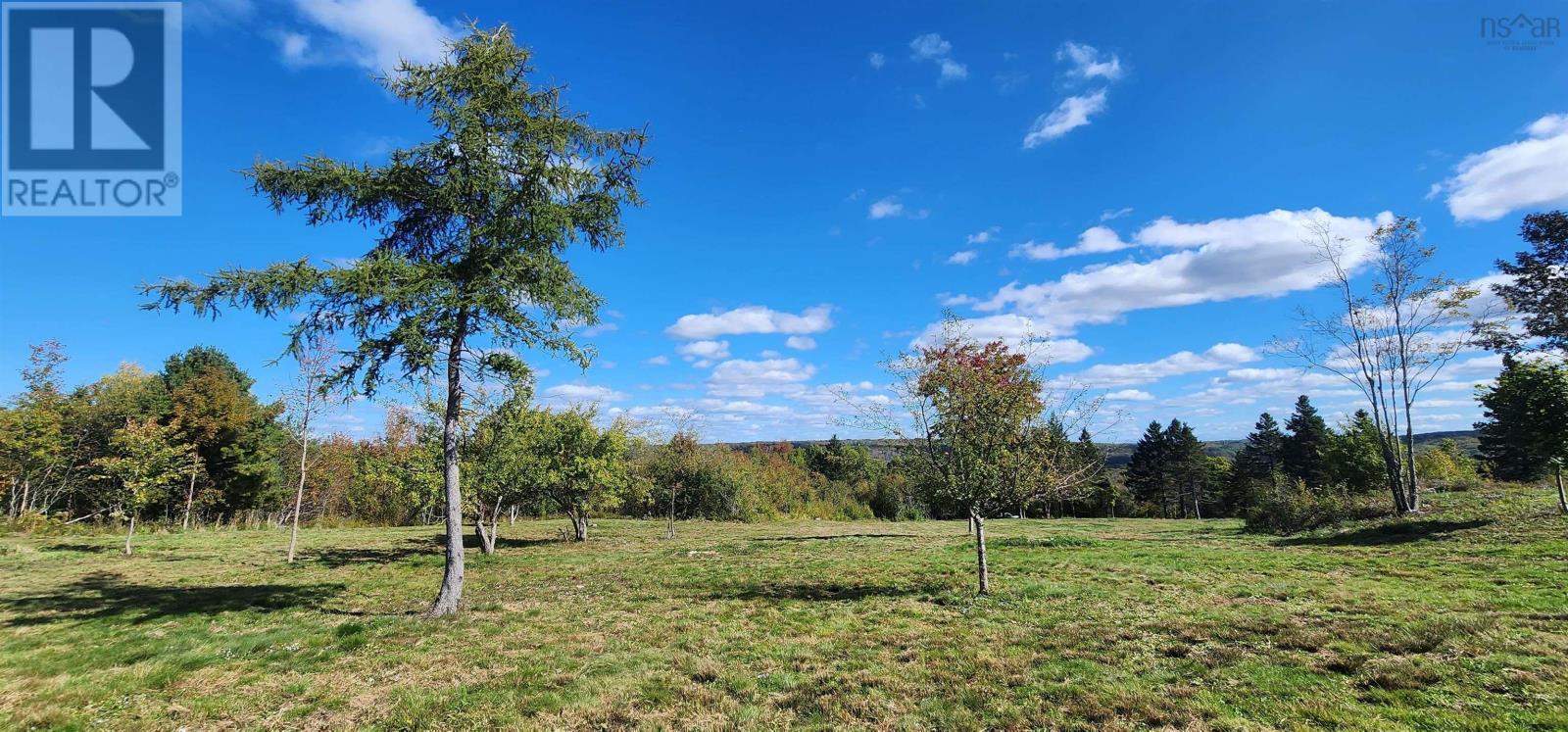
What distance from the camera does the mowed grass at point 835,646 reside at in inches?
244

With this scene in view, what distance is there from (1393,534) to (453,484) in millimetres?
30218

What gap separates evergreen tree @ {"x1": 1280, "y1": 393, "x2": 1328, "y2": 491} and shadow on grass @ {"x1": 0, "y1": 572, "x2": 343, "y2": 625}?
87.9 meters

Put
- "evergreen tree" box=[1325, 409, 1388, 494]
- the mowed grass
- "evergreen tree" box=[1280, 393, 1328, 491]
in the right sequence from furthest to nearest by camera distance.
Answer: "evergreen tree" box=[1280, 393, 1328, 491]
"evergreen tree" box=[1325, 409, 1388, 494]
the mowed grass

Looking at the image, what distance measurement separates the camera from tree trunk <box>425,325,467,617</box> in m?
11.9

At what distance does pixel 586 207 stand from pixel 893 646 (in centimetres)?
1075

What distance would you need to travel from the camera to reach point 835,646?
29.9 ft

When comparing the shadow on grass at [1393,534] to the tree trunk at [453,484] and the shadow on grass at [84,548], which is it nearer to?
the tree trunk at [453,484]

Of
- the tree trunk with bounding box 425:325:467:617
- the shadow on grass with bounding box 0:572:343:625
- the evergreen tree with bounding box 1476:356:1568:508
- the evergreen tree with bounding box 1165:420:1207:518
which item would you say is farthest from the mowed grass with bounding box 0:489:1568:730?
the evergreen tree with bounding box 1165:420:1207:518

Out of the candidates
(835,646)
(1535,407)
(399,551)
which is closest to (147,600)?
(399,551)

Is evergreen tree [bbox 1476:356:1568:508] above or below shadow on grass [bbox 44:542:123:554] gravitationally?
above

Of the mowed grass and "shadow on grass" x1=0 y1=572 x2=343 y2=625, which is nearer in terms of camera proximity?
the mowed grass

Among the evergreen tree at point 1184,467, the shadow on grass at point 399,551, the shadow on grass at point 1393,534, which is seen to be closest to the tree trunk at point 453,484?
the shadow on grass at point 399,551

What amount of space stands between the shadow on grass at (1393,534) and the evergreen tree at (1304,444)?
57691mm

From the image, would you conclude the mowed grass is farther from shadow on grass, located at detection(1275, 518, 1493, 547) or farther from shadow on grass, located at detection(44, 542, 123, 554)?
shadow on grass, located at detection(44, 542, 123, 554)
